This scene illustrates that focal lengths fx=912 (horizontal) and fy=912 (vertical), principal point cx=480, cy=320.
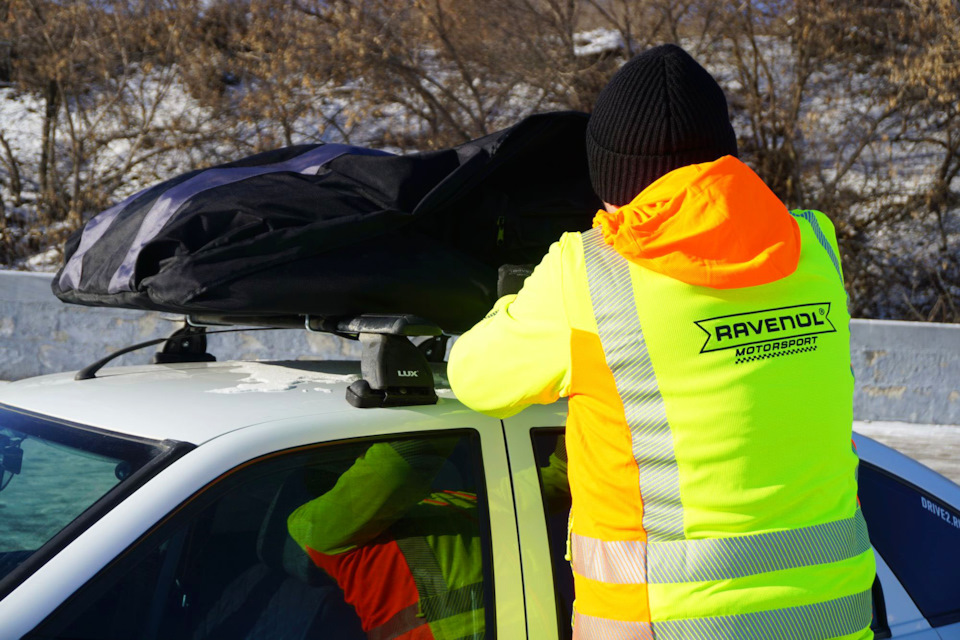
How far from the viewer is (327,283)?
2.14 m

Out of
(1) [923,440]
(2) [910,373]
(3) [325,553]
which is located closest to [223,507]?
(3) [325,553]

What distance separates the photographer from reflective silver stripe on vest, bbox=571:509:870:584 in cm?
153

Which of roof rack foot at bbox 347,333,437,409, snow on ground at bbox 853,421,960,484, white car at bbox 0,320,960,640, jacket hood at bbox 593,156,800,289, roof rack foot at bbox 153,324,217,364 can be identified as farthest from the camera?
snow on ground at bbox 853,421,960,484

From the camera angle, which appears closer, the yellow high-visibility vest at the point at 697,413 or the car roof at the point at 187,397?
the yellow high-visibility vest at the point at 697,413

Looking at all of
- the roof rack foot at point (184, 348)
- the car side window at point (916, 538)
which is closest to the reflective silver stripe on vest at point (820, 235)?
the car side window at point (916, 538)

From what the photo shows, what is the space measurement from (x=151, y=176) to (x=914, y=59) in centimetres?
1032

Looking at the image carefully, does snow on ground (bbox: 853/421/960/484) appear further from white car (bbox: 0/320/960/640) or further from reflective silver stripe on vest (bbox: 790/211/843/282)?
reflective silver stripe on vest (bbox: 790/211/843/282)

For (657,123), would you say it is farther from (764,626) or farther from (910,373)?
(910,373)

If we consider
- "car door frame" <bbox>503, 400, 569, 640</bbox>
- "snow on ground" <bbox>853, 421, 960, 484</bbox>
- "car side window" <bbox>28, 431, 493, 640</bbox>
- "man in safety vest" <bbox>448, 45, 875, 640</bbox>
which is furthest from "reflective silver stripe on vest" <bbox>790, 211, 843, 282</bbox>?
"snow on ground" <bbox>853, 421, 960, 484</bbox>

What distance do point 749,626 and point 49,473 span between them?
161 cm

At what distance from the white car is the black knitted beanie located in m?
0.72

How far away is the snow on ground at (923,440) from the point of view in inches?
313

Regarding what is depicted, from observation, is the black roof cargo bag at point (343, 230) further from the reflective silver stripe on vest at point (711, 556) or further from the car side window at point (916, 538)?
the car side window at point (916, 538)

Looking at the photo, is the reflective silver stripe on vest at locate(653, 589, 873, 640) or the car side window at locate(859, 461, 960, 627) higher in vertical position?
the reflective silver stripe on vest at locate(653, 589, 873, 640)
